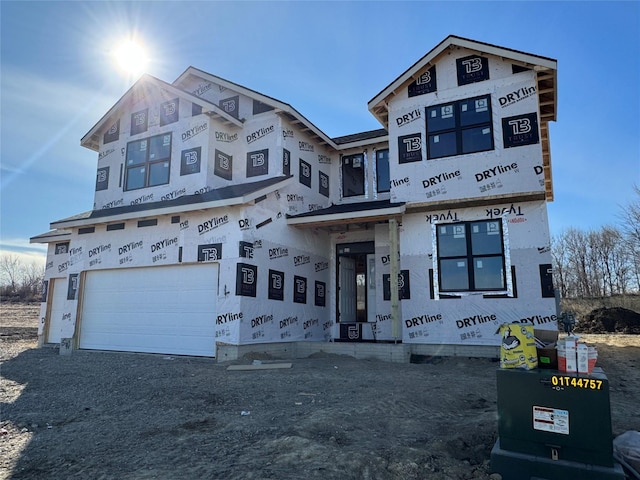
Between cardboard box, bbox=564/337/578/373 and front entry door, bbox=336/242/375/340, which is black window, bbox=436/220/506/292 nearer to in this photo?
front entry door, bbox=336/242/375/340

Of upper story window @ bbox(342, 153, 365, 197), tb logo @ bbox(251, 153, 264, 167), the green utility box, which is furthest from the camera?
upper story window @ bbox(342, 153, 365, 197)

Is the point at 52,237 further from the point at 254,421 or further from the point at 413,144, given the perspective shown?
the point at 254,421

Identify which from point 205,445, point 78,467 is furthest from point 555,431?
point 78,467

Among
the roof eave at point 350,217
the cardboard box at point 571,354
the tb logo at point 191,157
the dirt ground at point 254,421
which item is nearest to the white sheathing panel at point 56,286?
the tb logo at point 191,157

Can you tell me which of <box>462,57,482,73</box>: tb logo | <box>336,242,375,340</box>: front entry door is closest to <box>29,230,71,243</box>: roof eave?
<box>336,242,375,340</box>: front entry door

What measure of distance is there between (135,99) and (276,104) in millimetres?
5039

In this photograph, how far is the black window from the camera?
10359 mm

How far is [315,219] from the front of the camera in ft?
39.9

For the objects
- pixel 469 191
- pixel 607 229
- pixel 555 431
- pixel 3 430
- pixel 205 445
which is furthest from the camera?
pixel 607 229

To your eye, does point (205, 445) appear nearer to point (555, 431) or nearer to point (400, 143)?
point (555, 431)

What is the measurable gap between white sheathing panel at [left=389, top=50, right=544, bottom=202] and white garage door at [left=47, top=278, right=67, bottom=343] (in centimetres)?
1251

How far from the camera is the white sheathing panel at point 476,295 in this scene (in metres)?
9.94

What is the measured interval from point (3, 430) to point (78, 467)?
183 cm

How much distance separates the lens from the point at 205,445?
14.4 ft
